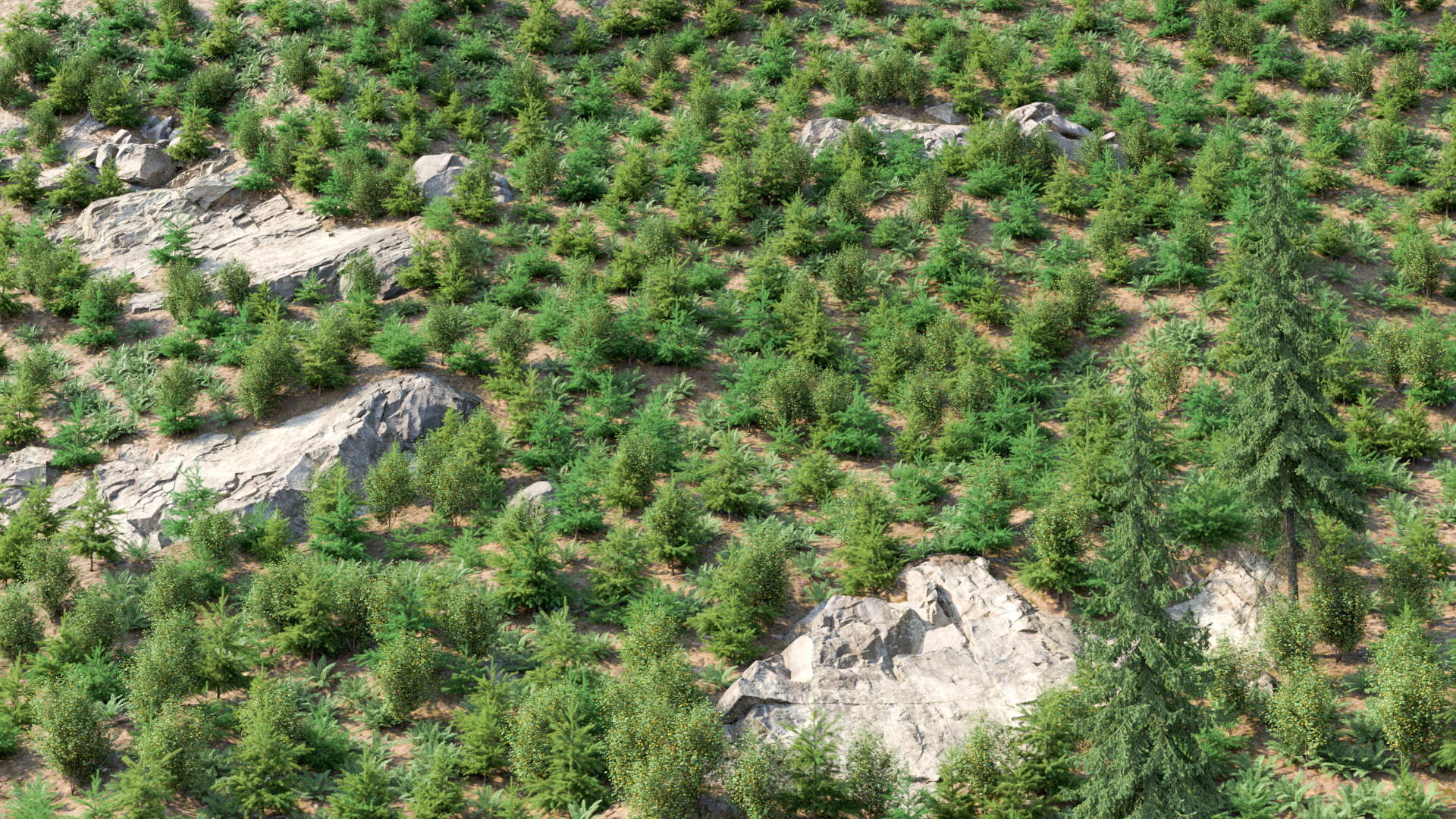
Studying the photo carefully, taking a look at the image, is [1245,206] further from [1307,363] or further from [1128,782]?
[1128,782]

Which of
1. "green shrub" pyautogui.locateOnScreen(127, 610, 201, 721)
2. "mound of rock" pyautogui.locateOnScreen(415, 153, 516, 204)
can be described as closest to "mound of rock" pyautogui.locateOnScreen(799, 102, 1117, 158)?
"mound of rock" pyautogui.locateOnScreen(415, 153, 516, 204)

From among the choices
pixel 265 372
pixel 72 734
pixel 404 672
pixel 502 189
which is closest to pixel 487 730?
pixel 404 672

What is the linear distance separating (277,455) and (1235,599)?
17.0 metres

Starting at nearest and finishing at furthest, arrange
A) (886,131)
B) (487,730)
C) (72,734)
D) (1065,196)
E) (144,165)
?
(72,734) < (487,730) < (1065,196) < (144,165) < (886,131)

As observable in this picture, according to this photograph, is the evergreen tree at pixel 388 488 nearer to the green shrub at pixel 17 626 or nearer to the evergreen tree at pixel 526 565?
the evergreen tree at pixel 526 565

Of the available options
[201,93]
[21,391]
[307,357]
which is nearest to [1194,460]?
[307,357]

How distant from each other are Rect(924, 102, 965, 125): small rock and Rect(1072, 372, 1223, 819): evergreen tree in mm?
18106

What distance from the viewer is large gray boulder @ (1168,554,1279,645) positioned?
1683 cm

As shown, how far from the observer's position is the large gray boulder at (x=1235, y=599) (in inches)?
663

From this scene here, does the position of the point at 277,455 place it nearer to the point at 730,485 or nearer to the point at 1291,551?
the point at 730,485

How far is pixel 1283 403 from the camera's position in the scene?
16484 mm

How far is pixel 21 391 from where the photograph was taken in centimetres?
2148

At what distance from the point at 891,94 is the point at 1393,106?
12531 mm

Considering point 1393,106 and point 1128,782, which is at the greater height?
point 1393,106
